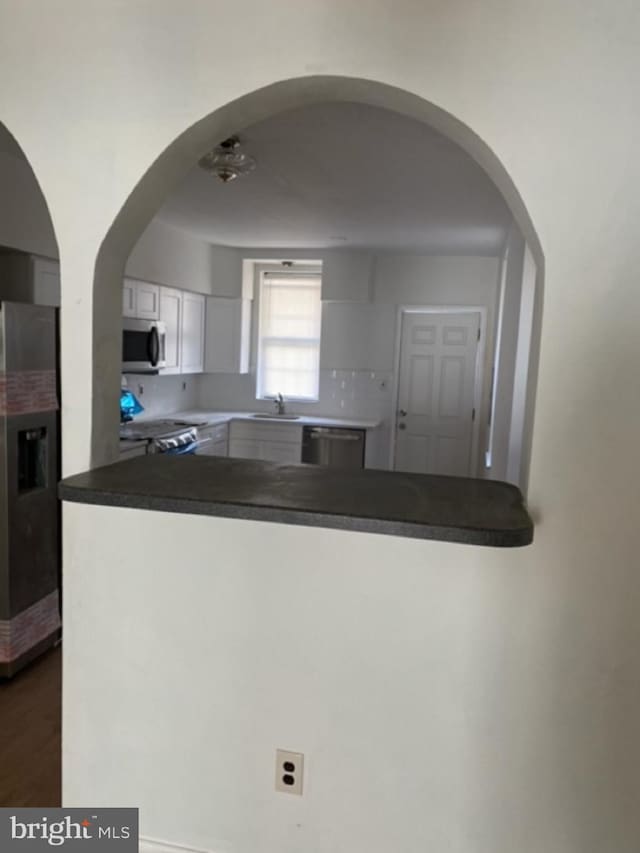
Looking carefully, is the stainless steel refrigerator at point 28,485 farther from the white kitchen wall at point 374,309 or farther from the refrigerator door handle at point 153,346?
the white kitchen wall at point 374,309

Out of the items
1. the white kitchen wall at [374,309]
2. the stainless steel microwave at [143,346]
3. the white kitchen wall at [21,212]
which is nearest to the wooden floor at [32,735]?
the stainless steel microwave at [143,346]

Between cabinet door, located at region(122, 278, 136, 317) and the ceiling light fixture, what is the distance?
1521 millimetres

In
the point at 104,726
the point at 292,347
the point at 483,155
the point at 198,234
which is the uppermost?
the point at 198,234

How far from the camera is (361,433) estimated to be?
5.02m

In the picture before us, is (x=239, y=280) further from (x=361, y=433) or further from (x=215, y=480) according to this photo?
(x=215, y=480)

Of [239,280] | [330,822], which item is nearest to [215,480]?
[330,822]

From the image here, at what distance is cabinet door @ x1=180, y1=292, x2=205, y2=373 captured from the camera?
198 inches

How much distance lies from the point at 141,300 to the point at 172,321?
56 cm

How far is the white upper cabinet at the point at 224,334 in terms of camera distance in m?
5.46

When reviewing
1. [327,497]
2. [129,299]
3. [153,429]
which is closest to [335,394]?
[153,429]

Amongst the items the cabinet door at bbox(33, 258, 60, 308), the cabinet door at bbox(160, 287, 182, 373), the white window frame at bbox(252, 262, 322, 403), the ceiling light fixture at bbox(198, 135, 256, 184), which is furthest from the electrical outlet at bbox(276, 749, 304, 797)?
the white window frame at bbox(252, 262, 322, 403)

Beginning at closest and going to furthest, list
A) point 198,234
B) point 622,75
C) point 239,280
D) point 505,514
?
point 622,75 → point 505,514 → point 198,234 → point 239,280

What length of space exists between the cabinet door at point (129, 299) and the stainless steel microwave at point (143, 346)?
0.29 ft

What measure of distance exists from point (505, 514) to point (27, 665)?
248cm
